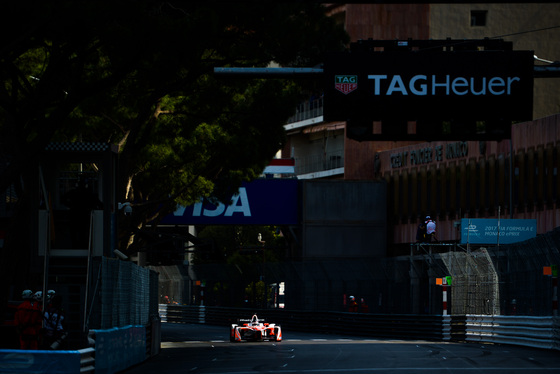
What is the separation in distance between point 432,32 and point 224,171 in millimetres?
34162

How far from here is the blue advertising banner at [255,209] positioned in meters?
68.4

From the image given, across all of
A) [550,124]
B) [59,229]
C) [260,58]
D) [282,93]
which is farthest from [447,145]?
[59,229]

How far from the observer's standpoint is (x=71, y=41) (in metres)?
25.8

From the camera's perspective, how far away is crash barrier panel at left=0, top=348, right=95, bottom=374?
18.0m

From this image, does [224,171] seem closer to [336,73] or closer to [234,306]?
[234,306]

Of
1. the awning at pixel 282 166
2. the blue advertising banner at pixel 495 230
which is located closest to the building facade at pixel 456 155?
the awning at pixel 282 166

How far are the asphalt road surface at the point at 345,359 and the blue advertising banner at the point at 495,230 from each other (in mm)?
15432

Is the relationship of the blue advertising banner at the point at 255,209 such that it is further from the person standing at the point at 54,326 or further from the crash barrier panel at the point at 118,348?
the person standing at the point at 54,326

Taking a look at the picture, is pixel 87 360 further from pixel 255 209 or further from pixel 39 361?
pixel 255 209

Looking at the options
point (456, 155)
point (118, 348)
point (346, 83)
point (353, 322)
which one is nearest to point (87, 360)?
point (118, 348)

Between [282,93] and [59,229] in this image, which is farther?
[282,93]

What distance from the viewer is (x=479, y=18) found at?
76500 millimetres

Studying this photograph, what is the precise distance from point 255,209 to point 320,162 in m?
17.4

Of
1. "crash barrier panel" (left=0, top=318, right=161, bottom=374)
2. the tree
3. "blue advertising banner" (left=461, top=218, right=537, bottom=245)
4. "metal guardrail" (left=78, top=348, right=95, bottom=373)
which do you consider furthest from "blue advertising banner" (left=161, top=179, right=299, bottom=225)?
"metal guardrail" (left=78, top=348, right=95, bottom=373)
